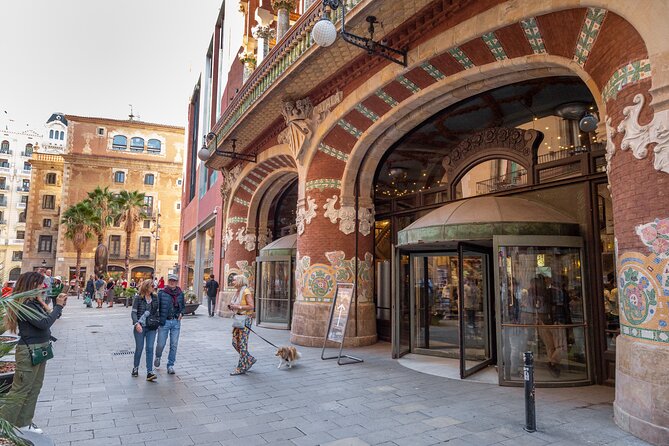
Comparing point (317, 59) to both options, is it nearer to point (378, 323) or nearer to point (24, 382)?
point (378, 323)

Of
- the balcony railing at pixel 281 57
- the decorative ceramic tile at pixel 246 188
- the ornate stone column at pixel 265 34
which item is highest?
the ornate stone column at pixel 265 34

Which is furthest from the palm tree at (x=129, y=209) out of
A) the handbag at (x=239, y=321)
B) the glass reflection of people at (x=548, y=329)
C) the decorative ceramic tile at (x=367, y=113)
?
the glass reflection of people at (x=548, y=329)

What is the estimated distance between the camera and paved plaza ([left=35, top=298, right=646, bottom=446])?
4.67 meters

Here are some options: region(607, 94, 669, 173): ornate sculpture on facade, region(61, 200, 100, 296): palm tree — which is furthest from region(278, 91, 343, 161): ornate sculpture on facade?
region(61, 200, 100, 296): palm tree

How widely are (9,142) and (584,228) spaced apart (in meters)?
75.7

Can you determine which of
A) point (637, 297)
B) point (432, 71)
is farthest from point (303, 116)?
point (637, 297)

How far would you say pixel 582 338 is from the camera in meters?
7.09

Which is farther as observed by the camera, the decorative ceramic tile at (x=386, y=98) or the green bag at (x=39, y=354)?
the decorative ceramic tile at (x=386, y=98)

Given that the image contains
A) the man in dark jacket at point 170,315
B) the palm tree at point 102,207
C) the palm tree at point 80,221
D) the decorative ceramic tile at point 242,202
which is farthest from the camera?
the palm tree at point 102,207

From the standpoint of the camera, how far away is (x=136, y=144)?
51500 mm

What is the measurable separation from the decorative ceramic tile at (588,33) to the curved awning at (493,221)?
8.15ft

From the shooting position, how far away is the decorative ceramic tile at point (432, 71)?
27.7 feet

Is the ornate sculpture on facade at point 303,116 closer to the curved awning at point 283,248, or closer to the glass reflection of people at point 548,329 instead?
the curved awning at point 283,248

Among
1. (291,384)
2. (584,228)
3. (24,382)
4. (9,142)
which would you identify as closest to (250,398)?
(291,384)
